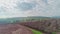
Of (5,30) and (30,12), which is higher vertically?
(30,12)

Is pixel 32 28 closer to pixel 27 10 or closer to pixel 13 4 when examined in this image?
pixel 27 10

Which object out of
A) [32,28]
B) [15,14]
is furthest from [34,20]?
[15,14]

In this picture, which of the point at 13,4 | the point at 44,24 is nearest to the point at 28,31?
the point at 44,24

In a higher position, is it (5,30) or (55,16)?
(55,16)

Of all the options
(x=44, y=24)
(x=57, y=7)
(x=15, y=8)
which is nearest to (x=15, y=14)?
(x=15, y=8)

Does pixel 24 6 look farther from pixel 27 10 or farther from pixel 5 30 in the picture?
pixel 5 30

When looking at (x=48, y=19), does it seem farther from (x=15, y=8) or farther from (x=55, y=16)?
(x=15, y=8)

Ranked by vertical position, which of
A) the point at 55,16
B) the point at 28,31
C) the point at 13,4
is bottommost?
the point at 28,31
